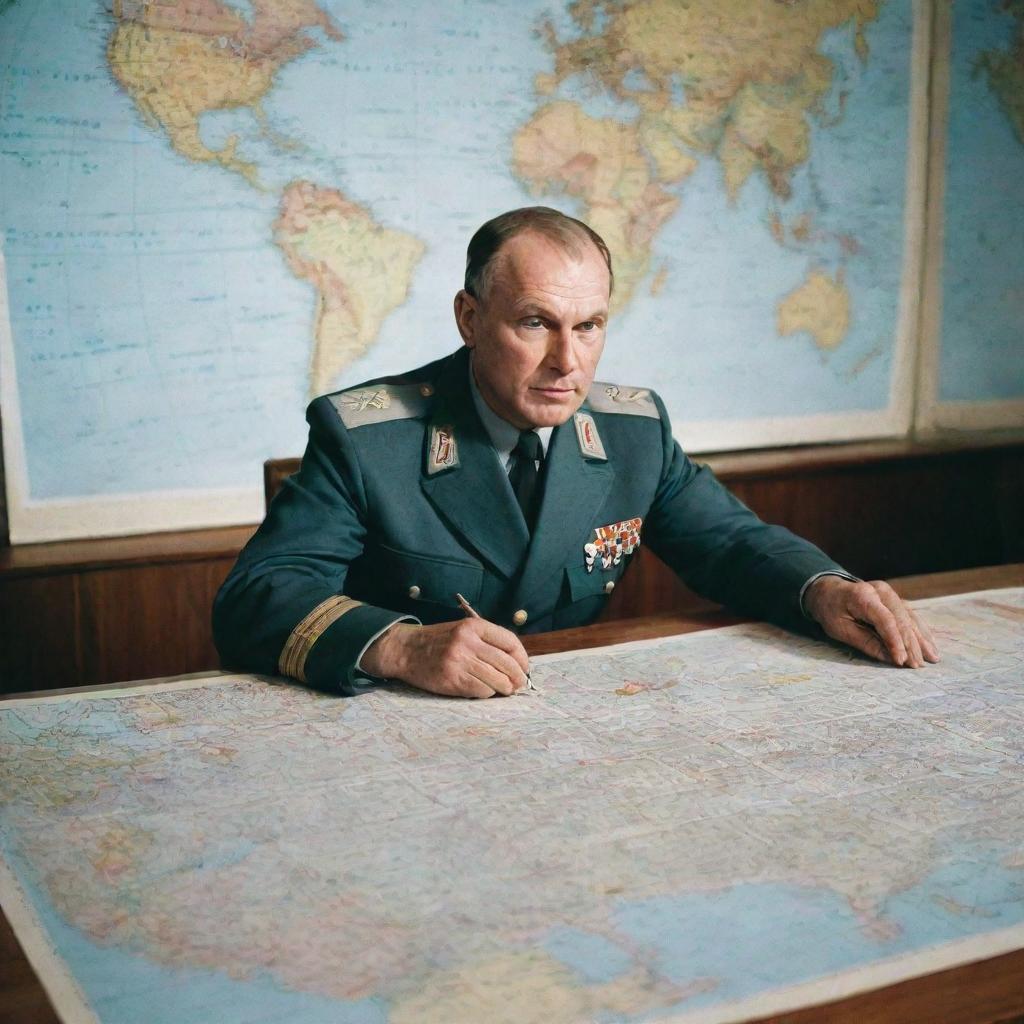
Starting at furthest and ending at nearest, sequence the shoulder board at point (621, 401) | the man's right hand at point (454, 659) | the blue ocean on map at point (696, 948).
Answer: the shoulder board at point (621, 401), the man's right hand at point (454, 659), the blue ocean on map at point (696, 948)

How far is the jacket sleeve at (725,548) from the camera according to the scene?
210 centimetres

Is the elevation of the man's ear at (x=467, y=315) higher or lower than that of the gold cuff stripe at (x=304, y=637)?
higher

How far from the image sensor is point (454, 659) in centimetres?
169

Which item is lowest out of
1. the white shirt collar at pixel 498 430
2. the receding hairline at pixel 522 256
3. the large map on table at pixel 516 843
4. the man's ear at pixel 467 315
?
the large map on table at pixel 516 843

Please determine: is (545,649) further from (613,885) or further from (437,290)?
(437,290)

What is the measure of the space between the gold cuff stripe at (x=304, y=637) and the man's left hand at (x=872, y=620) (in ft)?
2.42

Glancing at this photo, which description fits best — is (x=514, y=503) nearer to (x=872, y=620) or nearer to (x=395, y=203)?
(x=872, y=620)

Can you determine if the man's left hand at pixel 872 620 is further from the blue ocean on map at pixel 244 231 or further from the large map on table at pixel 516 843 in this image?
Answer: the blue ocean on map at pixel 244 231

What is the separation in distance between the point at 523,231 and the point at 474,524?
497 mm

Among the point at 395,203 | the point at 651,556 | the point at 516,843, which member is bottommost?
the point at 651,556

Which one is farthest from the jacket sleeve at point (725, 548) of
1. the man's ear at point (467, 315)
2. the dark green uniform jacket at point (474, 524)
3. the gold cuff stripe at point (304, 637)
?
the gold cuff stripe at point (304, 637)

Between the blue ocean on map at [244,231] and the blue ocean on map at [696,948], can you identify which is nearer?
the blue ocean on map at [696,948]

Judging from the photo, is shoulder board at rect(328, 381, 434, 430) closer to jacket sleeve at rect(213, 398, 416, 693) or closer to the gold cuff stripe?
jacket sleeve at rect(213, 398, 416, 693)

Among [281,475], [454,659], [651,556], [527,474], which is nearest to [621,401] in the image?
[527,474]
